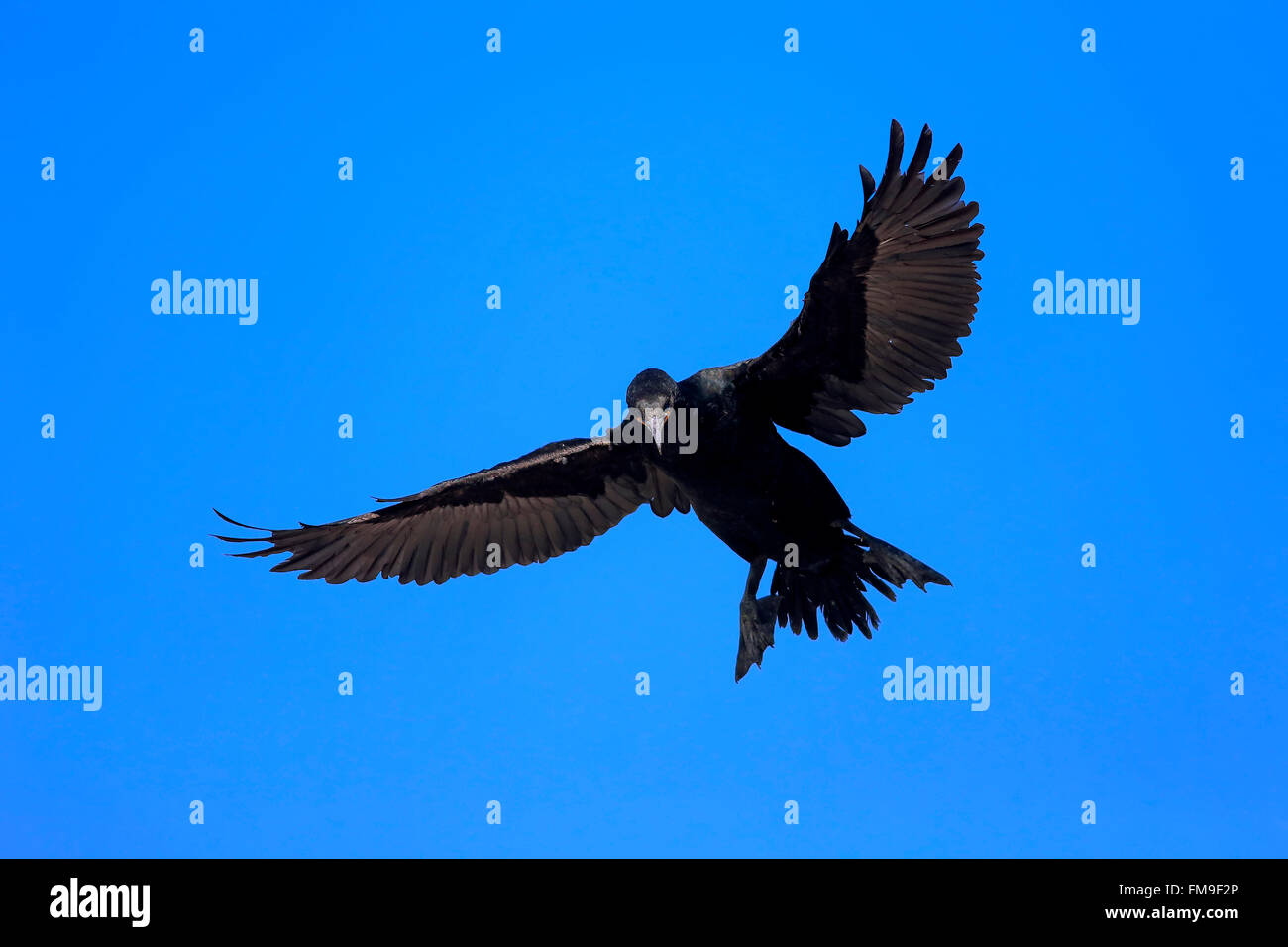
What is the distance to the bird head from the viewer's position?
7.44 metres

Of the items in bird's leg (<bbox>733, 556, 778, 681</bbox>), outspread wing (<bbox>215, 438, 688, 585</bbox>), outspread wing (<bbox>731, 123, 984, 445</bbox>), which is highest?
outspread wing (<bbox>731, 123, 984, 445</bbox>)

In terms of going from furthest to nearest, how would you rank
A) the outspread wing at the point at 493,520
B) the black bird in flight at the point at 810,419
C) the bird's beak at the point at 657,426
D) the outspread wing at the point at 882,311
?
the outspread wing at the point at 493,520 < the bird's beak at the point at 657,426 < the black bird in flight at the point at 810,419 < the outspread wing at the point at 882,311

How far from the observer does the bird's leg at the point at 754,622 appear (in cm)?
804

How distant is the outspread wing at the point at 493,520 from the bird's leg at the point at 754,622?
31.2 inches

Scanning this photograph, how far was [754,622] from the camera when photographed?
8.06m

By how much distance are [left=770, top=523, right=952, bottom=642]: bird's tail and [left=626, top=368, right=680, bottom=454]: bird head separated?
127cm

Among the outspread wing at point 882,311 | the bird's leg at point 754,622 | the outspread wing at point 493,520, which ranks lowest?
the bird's leg at point 754,622

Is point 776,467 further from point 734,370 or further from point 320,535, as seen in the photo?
point 320,535

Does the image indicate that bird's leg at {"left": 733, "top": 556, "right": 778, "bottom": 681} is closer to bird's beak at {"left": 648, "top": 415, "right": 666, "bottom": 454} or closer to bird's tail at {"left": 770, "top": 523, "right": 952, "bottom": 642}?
bird's tail at {"left": 770, "top": 523, "right": 952, "bottom": 642}

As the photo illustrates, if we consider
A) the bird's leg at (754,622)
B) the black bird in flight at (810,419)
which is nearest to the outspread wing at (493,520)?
the black bird in flight at (810,419)

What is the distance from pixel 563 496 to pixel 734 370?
1.82 meters

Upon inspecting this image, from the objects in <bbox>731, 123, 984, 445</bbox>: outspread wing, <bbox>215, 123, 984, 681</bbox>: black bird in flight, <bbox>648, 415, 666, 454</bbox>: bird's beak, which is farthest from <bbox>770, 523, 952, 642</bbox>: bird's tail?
<bbox>648, 415, 666, 454</bbox>: bird's beak

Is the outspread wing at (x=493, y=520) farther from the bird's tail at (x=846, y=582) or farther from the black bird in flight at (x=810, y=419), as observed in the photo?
the bird's tail at (x=846, y=582)

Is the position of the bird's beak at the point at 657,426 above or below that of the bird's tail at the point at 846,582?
above
